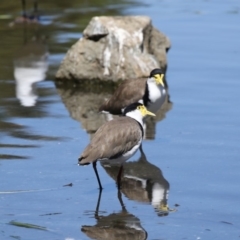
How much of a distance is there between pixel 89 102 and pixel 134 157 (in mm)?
2654

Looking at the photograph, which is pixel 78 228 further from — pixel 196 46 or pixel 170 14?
pixel 170 14

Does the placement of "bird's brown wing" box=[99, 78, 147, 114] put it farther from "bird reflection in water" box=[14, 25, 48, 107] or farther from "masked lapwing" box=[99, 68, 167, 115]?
"bird reflection in water" box=[14, 25, 48, 107]

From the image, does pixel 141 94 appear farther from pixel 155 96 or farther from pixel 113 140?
pixel 113 140

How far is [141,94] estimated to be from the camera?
11609 mm

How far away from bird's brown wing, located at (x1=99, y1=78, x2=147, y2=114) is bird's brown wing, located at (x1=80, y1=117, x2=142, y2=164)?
2243 mm

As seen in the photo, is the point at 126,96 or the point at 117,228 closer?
the point at 117,228

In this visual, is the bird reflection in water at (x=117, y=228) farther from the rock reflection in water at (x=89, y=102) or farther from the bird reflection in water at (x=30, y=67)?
the bird reflection in water at (x=30, y=67)

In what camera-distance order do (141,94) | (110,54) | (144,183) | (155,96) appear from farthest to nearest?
(110,54) → (141,94) → (155,96) → (144,183)

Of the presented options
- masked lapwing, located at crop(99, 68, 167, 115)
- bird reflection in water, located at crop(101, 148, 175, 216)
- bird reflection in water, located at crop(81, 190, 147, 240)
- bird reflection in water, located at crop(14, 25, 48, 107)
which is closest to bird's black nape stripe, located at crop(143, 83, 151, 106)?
masked lapwing, located at crop(99, 68, 167, 115)

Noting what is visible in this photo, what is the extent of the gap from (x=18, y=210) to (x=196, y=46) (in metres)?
8.29

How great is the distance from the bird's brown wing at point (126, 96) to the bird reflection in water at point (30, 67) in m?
1.27

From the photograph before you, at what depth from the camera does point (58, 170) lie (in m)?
9.48

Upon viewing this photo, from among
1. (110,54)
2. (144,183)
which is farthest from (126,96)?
(144,183)

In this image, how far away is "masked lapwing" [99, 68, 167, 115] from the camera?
37.8 ft
